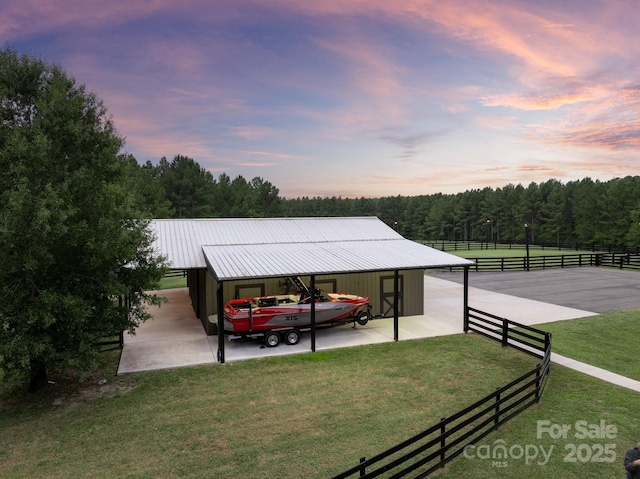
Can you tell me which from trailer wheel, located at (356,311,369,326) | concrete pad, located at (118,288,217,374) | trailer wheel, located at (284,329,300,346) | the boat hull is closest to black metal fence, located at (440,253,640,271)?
trailer wheel, located at (356,311,369,326)

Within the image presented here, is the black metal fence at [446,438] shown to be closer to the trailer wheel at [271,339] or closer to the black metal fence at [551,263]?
the trailer wheel at [271,339]

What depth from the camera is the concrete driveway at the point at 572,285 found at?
64.7 ft

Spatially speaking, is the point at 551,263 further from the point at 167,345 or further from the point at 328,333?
the point at 167,345

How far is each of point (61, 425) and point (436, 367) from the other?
9356 mm

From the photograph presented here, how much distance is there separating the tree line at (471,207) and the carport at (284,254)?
18096mm

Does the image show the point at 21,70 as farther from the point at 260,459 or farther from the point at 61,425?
the point at 260,459

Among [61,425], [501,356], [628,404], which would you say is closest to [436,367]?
[501,356]

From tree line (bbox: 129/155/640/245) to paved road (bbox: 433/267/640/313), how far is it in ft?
47.0

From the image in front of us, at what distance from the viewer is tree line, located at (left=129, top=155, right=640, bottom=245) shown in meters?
54.2

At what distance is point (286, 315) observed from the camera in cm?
1359

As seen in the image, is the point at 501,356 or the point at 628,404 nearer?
the point at 628,404

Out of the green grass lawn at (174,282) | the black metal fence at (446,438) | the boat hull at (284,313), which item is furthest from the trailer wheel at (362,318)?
the green grass lawn at (174,282)

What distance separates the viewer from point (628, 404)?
28.5 ft

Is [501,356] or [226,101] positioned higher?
[226,101]
